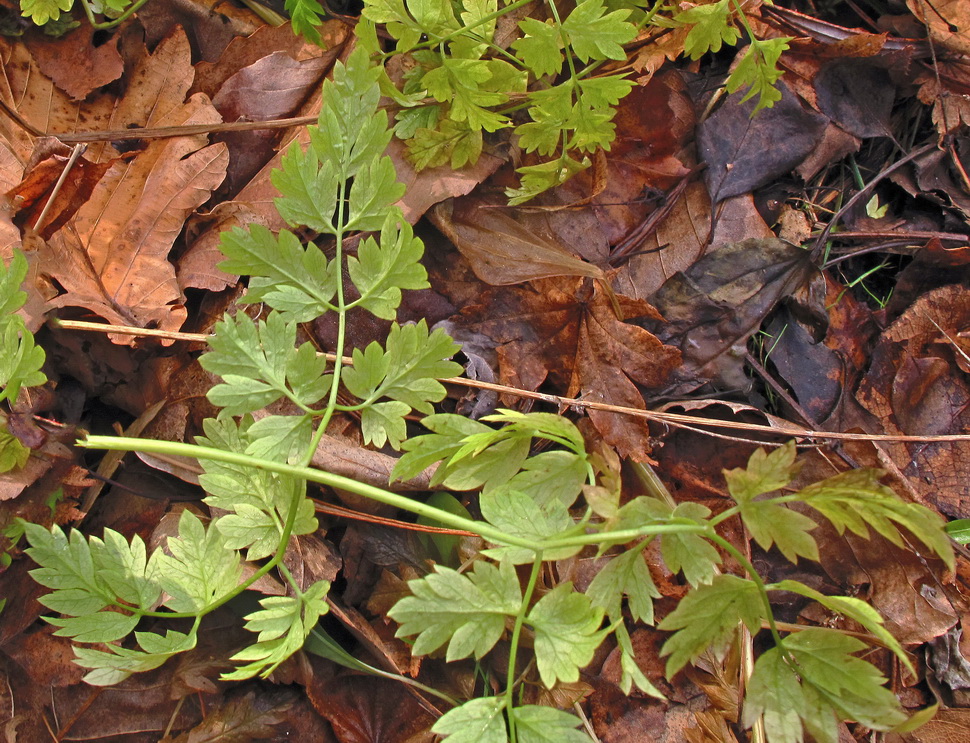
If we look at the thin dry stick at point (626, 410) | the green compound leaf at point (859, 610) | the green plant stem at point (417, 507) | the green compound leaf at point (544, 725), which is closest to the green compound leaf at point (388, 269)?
the thin dry stick at point (626, 410)

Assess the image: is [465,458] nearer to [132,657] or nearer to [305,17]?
[132,657]

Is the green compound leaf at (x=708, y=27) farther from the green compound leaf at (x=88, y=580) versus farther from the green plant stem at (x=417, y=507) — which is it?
the green compound leaf at (x=88, y=580)

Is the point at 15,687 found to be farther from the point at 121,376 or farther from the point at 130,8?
the point at 130,8

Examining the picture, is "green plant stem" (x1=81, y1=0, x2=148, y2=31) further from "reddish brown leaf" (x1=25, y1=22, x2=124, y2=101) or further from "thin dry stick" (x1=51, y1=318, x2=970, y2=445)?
"thin dry stick" (x1=51, y1=318, x2=970, y2=445)

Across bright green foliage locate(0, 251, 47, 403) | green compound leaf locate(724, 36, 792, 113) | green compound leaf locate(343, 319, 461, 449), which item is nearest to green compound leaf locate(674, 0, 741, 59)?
green compound leaf locate(724, 36, 792, 113)

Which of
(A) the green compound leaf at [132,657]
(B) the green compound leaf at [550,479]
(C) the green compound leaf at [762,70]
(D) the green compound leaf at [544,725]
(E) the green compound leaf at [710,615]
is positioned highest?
(C) the green compound leaf at [762,70]

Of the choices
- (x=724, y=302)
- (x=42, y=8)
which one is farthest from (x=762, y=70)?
(x=42, y=8)

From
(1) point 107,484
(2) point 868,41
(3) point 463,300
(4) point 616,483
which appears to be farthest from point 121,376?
(2) point 868,41
